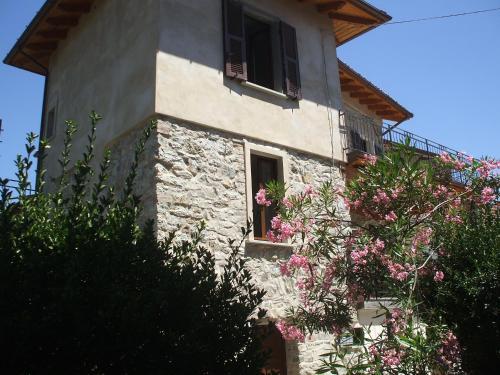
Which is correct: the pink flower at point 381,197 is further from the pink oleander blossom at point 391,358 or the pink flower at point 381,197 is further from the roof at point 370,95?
the roof at point 370,95

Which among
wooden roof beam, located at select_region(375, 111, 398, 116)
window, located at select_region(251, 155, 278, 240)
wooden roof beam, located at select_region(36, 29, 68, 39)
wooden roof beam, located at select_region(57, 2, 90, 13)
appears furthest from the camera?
wooden roof beam, located at select_region(375, 111, 398, 116)

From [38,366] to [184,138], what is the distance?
5.41m

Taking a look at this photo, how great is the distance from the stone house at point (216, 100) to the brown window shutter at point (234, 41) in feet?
0.08

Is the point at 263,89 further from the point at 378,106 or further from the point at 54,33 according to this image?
the point at 378,106

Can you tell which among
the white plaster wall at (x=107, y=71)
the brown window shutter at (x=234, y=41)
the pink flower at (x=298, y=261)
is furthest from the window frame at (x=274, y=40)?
the pink flower at (x=298, y=261)

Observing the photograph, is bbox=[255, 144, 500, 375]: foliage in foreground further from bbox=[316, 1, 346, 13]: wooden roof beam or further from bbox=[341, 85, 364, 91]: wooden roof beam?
bbox=[341, 85, 364, 91]: wooden roof beam

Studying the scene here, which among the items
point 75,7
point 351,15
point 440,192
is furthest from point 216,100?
point 351,15

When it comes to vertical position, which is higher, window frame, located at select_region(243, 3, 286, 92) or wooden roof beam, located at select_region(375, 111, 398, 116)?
wooden roof beam, located at select_region(375, 111, 398, 116)

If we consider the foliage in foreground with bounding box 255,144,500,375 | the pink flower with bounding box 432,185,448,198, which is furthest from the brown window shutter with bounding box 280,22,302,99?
the pink flower with bounding box 432,185,448,198

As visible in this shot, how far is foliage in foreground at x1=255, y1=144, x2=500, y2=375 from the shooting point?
598cm

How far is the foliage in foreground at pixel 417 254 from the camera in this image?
5.98 metres

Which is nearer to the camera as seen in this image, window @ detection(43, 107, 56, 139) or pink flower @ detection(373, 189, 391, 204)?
pink flower @ detection(373, 189, 391, 204)

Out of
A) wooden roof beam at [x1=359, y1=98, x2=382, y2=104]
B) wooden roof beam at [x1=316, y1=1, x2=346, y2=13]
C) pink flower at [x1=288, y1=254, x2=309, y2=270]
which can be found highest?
wooden roof beam at [x1=316, y1=1, x2=346, y2=13]

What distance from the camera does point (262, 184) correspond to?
888 cm
